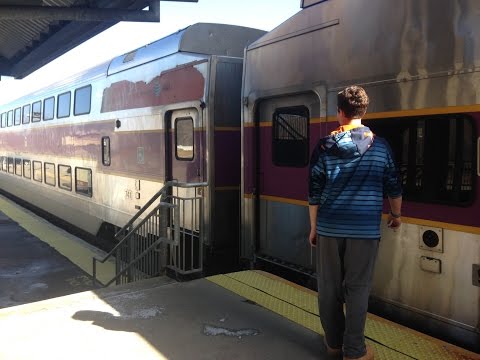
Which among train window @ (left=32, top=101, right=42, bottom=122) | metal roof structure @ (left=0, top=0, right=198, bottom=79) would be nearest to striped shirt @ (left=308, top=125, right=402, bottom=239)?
metal roof structure @ (left=0, top=0, right=198, bottom=79)

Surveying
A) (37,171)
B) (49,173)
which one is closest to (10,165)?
(37,171)

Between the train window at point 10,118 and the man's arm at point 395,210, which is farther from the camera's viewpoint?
the train window at point 10,118

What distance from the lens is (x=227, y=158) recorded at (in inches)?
243

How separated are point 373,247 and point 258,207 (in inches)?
96.3

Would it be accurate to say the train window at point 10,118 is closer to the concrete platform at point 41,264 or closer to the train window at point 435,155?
the concrete platform at point 41,264

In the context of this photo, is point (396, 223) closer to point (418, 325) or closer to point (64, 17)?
point (418, 325)

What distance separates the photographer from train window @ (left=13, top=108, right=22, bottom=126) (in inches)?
633

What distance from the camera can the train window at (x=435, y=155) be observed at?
326 centimetres

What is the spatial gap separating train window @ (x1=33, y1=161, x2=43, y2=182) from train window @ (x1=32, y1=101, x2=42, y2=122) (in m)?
1.27

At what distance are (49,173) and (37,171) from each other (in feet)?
5.41

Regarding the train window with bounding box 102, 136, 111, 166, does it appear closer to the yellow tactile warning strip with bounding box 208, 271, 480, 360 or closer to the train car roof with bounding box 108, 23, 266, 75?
the train car roof with bounding box 108, 23, 266, 75

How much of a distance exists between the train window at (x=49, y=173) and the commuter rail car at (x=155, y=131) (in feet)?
1.70

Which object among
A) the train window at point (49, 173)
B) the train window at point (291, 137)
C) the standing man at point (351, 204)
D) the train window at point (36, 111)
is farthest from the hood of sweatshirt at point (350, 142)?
the train window at point (36, 111)

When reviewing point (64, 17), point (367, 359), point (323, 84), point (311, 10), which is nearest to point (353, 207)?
point (367, 359)
